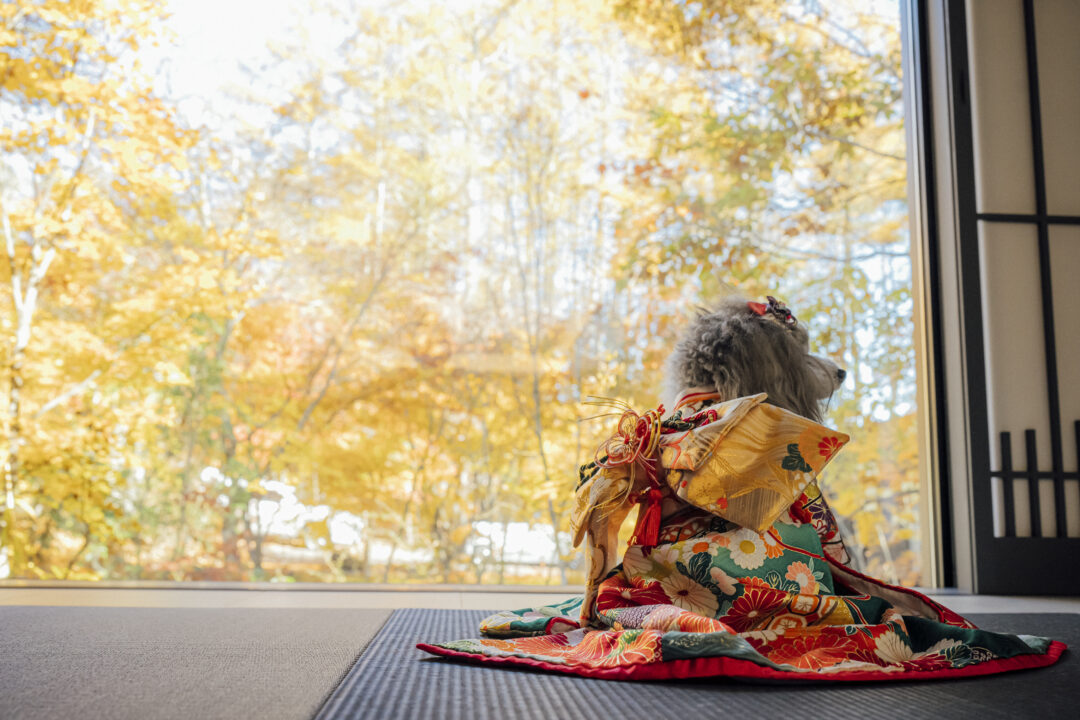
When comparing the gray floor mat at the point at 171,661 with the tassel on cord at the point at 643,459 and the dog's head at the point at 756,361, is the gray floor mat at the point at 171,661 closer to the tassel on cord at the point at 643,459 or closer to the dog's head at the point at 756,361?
the tassel on cord at the point at 643,459

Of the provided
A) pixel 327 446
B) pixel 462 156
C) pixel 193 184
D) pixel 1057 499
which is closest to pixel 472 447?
pixel 327 446

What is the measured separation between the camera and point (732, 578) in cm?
131

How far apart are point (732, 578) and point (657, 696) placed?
337 millimetres

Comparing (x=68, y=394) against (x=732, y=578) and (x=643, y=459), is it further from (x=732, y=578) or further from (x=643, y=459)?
(x=732, y=578)

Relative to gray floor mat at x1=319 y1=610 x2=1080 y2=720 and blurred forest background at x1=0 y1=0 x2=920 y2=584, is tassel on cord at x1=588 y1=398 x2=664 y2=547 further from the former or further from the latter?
blurred forest background at x1=0 y1=0 x2=920 y2=584

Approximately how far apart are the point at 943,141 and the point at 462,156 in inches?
79.8

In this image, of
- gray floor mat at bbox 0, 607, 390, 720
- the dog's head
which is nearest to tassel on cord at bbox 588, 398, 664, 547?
the dog's head

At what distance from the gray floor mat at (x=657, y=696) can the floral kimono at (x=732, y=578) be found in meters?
0.04

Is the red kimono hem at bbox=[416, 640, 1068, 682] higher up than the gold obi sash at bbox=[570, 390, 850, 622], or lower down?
lower down

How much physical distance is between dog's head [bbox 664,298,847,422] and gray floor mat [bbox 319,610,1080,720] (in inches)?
20.8

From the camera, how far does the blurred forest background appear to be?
3539 millimetres

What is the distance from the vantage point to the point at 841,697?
1.05 meters

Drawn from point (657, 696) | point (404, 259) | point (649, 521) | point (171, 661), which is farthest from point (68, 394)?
point (657, 696)

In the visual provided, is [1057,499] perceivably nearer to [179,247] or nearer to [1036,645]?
[1036,645]
